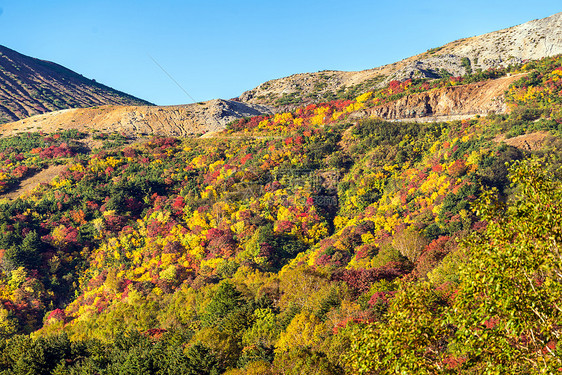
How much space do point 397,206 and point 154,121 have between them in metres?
84.6

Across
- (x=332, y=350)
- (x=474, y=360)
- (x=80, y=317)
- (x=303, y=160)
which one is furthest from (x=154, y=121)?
(x=474, y=360)

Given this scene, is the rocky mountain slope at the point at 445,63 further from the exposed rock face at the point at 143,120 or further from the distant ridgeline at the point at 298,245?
the distant ridgeline at the point at 298,245

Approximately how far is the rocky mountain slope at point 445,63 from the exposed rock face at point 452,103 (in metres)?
29.3

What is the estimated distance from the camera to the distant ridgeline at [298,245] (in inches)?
487

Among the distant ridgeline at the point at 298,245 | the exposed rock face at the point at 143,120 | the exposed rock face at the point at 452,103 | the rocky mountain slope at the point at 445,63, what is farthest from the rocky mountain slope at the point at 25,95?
the exposed rock face at the point at 452,103

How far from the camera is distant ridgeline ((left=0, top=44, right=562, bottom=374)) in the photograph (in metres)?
12.4

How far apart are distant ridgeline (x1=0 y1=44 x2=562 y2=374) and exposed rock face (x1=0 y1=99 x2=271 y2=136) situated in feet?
35.3

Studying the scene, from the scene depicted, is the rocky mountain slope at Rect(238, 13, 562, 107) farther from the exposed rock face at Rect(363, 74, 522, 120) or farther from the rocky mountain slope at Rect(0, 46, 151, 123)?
the rocky mountain slope at Rect(0, 46, 151, 123)

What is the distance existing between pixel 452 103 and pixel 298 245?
159 feet

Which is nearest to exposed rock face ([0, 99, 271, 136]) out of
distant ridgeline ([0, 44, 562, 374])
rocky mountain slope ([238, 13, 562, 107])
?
distant ridgeline ([0, 44, 562, 374])

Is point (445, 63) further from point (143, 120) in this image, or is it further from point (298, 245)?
point (298, 245)

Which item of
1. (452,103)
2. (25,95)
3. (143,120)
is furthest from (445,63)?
(25,95)

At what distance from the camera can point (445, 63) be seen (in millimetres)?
132875

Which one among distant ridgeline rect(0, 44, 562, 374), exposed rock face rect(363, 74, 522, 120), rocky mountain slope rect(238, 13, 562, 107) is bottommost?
distant ridgeline rect(0, 44, 562, 374)
